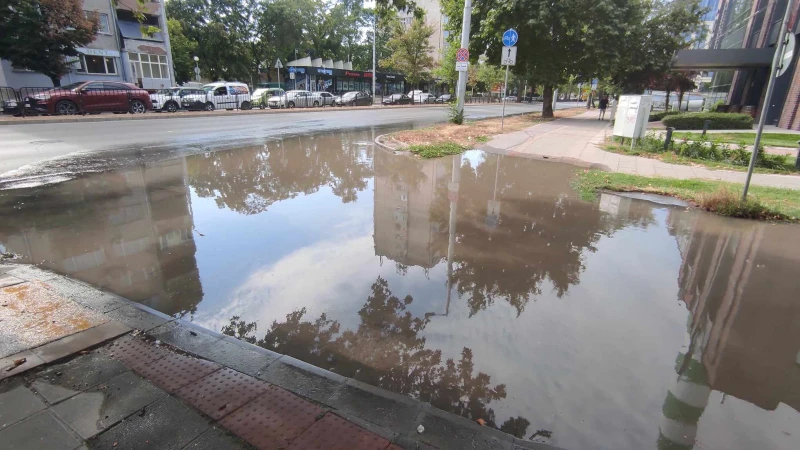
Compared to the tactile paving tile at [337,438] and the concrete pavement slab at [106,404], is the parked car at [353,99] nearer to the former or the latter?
the concrete pavement slab at [106,404]

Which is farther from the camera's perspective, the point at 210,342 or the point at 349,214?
the point at 349,214

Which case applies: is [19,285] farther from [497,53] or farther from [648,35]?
[648,35]

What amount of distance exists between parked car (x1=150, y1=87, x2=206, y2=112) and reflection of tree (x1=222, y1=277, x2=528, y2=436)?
26712 mm

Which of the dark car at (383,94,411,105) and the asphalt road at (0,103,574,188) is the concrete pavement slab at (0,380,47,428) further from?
the dark car at (383,94,411,105)

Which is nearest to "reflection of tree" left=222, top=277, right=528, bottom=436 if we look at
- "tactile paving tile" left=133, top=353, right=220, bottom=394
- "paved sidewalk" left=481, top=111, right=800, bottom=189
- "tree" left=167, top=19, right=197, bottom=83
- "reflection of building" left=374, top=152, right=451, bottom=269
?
"tactile paving tile" left=133, top=353, right=220, bottom=394

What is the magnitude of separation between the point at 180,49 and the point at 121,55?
14.0 m

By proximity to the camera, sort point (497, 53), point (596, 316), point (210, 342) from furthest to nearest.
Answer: point (497, 53) → point (596, 316) → point (210, 342)

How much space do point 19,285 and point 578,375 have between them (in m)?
5.14

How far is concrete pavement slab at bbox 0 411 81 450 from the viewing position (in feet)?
7.23

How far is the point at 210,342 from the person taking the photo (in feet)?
11.1

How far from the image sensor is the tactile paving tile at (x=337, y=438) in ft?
7.53

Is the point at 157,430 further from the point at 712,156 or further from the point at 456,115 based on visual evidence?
the point at 456,115

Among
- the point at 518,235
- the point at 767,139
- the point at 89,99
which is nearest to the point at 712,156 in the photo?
the point at 767,139

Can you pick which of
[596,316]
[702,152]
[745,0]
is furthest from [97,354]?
[745,0]
